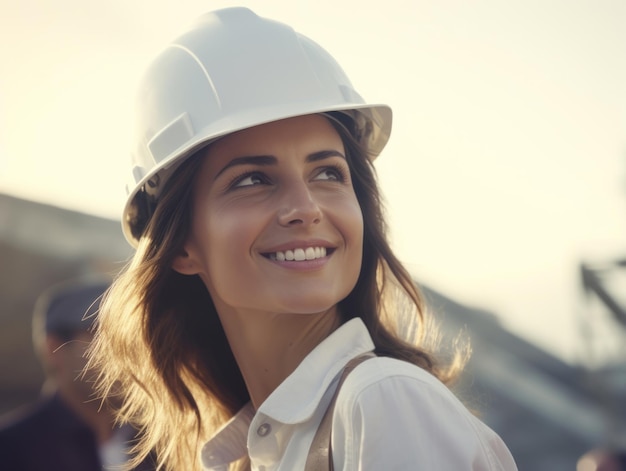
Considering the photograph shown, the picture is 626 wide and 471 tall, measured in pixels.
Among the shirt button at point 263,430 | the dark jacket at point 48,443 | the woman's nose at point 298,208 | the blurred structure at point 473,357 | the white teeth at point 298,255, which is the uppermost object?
the woman's nose at point 298,208

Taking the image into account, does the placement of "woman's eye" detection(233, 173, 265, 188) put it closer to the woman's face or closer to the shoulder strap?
the woman's face

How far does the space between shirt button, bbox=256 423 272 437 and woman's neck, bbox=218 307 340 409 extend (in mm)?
283

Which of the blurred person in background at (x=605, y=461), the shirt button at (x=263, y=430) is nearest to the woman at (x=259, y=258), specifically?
the shirt button at (x=263, y=430)

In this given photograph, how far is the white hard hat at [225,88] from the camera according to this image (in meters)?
2.69

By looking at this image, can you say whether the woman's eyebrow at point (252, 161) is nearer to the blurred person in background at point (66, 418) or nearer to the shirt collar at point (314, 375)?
the shirt collar at point (314, 375)

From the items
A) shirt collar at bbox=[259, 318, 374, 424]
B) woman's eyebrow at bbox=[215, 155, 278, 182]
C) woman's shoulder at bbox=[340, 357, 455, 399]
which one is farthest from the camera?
woman's eyebrow at bbox=[215, 155, 278, 182]

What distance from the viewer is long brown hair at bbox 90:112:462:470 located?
9.39 ft

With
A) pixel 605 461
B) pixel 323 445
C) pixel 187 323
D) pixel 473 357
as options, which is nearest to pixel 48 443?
pixel 187 323

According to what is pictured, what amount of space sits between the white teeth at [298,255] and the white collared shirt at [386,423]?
0.30 meters

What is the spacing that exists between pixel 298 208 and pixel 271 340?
44 centimetres

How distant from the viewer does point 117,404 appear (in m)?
5.38

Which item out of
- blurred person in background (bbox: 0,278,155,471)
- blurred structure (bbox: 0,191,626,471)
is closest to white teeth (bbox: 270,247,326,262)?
blurred structure (bbox: 0,191,626,471)

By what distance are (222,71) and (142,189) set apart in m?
0.52

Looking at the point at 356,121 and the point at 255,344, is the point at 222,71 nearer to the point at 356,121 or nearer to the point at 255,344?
the point at 356,121
